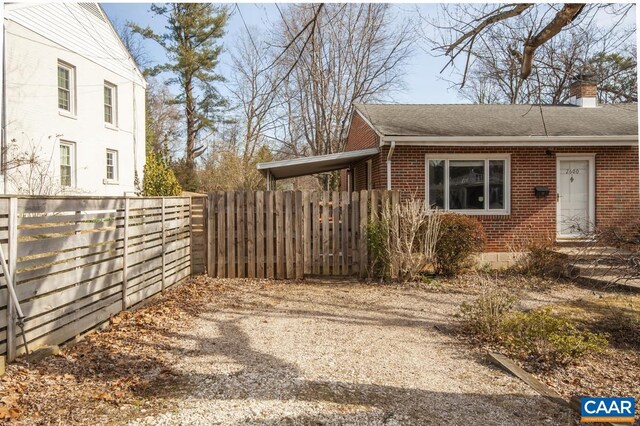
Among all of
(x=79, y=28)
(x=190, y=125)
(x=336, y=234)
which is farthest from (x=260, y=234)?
(x=190, y=125)

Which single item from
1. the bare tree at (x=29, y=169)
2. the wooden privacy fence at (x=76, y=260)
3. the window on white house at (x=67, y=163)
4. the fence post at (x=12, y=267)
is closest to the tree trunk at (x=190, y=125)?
the window on white house at (x=67, y=163)

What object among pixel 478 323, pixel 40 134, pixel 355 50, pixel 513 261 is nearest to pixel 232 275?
pixel 478 323

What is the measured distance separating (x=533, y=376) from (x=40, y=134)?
1501 cm

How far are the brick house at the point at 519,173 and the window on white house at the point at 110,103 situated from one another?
10093 mm

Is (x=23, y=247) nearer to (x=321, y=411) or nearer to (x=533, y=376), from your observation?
(x=321, y=411)

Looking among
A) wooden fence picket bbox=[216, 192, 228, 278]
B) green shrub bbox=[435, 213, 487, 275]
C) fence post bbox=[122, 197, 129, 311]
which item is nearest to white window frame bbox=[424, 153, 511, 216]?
green shrub bbox=[435, 213, 487, 275]

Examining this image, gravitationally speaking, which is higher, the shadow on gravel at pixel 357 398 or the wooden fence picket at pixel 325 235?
the wooden fence picket at pixel 325 235

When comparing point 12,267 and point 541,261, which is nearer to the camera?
point 12,267

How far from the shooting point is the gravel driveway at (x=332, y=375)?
3500mm

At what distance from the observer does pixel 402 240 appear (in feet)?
31.5

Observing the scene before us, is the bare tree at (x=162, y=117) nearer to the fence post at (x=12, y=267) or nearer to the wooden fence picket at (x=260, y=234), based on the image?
the wooden fence picket at (x=260, y=234)

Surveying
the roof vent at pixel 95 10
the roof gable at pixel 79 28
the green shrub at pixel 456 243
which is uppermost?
the roof vent at pixel 95 10

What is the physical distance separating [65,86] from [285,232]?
11195mm

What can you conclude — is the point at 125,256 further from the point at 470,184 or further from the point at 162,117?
the point at 162,117
